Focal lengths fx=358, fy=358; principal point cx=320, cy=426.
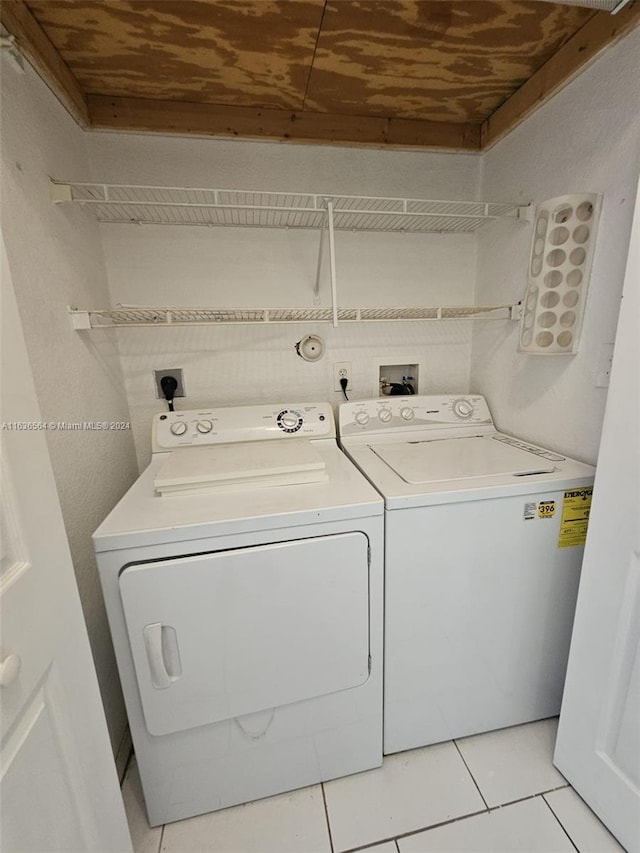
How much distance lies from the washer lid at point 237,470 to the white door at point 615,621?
32.1 inches

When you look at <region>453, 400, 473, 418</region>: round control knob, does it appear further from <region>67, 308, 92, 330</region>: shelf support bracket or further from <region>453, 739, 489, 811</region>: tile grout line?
<region>67, 308, 92, 330</region>: shelf support bracket

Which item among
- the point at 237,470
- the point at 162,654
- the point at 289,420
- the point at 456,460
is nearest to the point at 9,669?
the point at 162,654

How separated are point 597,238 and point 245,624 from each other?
1.67 m

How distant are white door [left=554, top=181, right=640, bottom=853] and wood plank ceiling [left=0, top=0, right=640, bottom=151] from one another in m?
0.82

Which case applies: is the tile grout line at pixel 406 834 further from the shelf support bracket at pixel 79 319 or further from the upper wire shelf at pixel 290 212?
the upper wire shelf at pixel 290 212

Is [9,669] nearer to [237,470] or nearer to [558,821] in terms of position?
[237,470]

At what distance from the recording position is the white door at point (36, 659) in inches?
22.4

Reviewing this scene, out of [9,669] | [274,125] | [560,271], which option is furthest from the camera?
[274,125]

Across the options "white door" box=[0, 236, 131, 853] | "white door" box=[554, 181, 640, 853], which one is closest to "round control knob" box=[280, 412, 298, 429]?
"white door" box=[0, 236, 131, 853]

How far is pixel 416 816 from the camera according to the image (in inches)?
45.5

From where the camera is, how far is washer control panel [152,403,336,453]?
1507 mm

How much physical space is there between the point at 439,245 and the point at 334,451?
1186 mm

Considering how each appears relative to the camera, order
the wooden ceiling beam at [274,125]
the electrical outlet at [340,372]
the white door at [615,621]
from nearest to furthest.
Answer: the white door at [615,621] → the wooden ceiling beam at [274,125] → the electrical outlet at [340,372]

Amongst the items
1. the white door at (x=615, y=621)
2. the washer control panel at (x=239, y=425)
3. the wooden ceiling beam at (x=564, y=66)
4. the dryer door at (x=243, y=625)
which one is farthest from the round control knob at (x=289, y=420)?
the wooden ceiling beam at (x=564, y=66)
